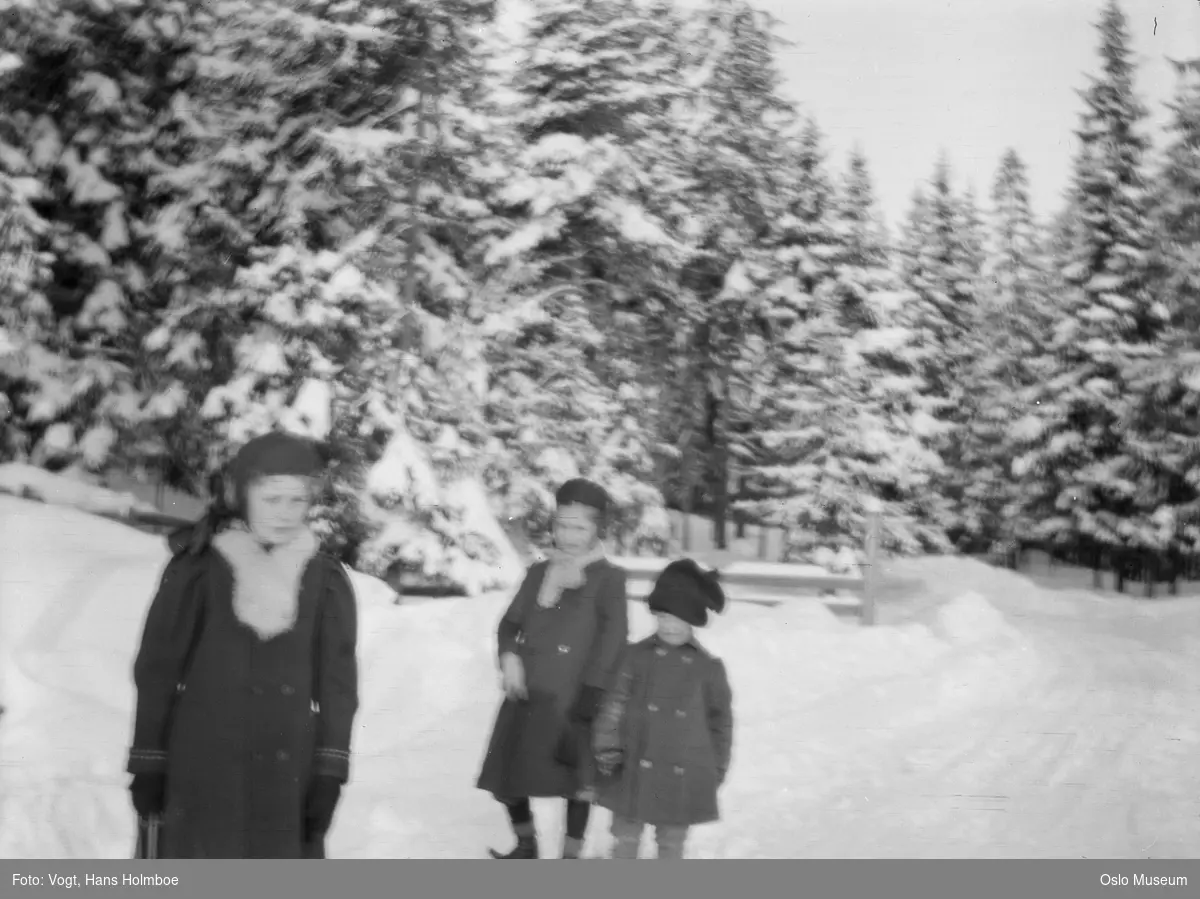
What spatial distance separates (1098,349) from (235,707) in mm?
20709

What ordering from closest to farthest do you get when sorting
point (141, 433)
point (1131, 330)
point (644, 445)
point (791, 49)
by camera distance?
point (791, 49), point (141, 433), point (644, 445), point (1131, 330)

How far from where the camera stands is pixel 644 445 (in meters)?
19.8

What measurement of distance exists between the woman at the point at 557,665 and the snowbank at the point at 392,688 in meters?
0.52

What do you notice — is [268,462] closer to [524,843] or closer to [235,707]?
[235,707]

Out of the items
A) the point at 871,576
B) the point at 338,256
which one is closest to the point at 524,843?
the point at 338,256

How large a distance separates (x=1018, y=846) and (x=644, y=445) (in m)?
14.4

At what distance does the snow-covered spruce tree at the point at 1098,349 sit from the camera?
68.1 feet

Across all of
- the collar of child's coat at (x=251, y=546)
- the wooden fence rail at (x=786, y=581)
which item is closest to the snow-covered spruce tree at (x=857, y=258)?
the wooden fence rail at (x=786, y=581)

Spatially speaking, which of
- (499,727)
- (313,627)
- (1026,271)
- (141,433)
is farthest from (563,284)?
(1026,271)

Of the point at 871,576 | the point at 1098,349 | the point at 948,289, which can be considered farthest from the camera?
the point at 948,289

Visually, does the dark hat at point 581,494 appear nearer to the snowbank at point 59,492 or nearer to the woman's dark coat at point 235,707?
the woman's dark coat at point 235,707

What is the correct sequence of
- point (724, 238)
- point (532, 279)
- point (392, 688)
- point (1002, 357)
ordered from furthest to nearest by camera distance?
point (1002, 357) → point (724, 238) → point (532, 279) → point (392, 688)

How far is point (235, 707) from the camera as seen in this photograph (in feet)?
10.7
